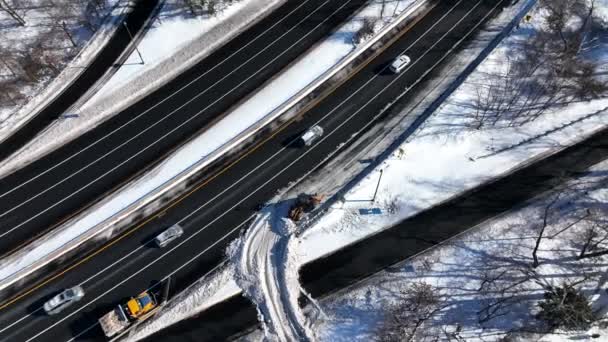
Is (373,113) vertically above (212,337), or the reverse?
(373,113)

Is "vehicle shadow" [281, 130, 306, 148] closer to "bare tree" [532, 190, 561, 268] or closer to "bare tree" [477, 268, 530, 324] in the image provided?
"bare tree" [477, 268, 530, 324]

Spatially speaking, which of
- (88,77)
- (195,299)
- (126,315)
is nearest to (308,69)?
(88,77)

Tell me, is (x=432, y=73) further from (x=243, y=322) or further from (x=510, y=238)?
(x=243, y=322)

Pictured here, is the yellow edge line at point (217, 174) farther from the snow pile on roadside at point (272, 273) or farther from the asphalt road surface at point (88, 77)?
the asphalt road surface at point (88, 77)

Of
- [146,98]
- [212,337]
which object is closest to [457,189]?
[212,337]

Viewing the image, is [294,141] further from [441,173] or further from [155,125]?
[441,173]

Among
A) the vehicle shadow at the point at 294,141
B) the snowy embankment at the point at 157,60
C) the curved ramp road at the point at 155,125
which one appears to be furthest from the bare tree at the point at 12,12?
the vehicle shadow at the point at 294,141
